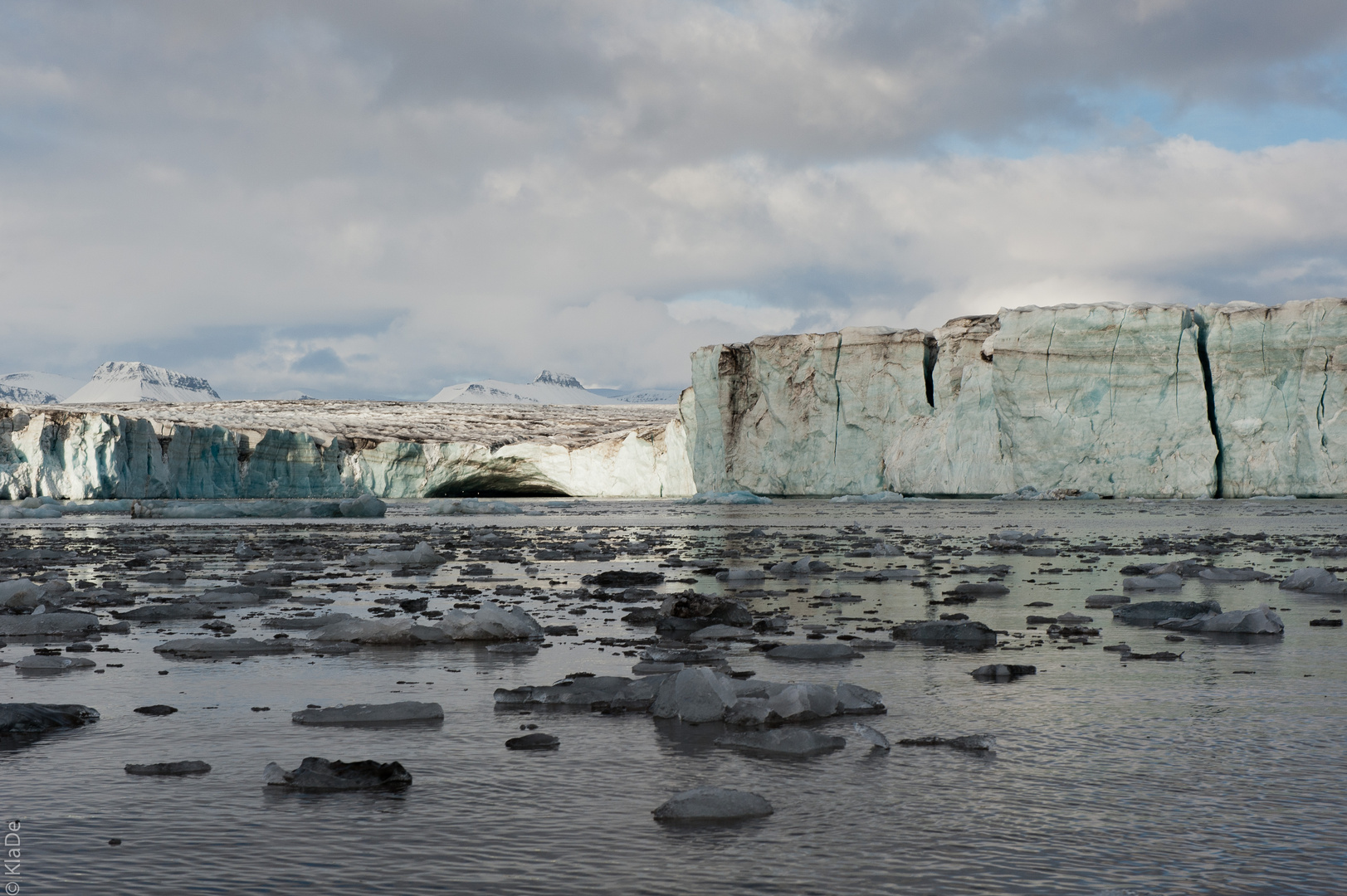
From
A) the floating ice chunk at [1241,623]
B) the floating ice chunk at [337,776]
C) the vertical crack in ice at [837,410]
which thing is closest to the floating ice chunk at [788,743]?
the floating ice chunk at [337,776]

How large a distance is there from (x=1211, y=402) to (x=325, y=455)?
1618 inches

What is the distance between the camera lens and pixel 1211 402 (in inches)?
1606

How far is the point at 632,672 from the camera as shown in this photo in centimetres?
513

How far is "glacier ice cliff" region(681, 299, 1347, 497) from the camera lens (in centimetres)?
3894

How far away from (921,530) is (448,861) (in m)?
19.3

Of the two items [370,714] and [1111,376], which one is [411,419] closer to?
[1111,376]

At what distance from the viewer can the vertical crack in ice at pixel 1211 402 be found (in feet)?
132

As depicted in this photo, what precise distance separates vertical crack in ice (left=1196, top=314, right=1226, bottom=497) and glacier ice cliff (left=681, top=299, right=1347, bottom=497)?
83 mm

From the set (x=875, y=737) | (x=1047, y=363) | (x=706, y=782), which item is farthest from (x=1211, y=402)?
(x=706, y=782)

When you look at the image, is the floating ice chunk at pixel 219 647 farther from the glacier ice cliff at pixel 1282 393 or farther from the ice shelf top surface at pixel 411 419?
the ice shelf top surface at pixel 411 419

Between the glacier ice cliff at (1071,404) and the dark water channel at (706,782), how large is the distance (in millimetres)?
36428

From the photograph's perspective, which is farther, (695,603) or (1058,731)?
(695,603)

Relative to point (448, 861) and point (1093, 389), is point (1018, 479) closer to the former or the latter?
point (1093, 389)

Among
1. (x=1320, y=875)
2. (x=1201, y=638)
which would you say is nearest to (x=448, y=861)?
(x=1320, y=875)
